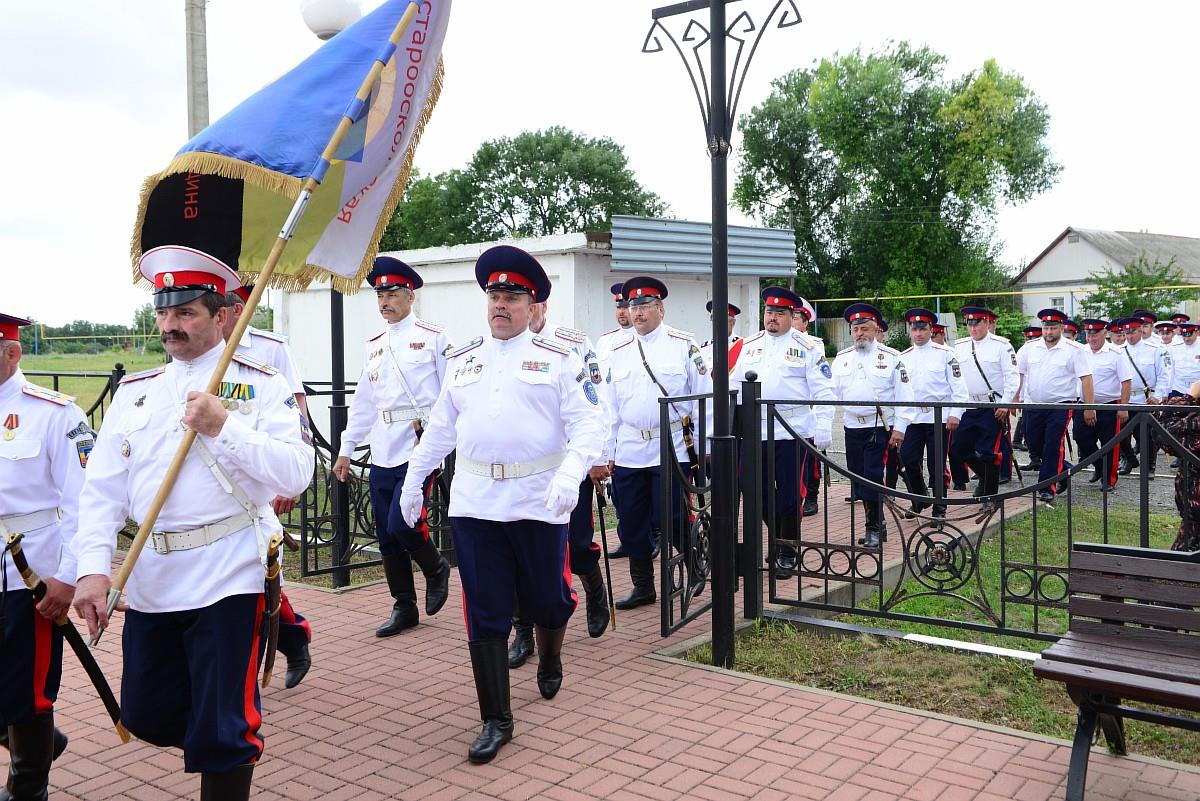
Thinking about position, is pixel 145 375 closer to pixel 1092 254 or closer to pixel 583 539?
pixel 583 539

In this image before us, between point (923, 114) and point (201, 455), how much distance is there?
156 ft

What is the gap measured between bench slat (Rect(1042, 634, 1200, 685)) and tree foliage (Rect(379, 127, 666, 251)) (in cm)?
4791

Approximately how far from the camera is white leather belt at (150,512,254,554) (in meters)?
3.24

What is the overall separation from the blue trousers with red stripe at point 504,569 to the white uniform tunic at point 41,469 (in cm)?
153

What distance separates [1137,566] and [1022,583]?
1.50 metres

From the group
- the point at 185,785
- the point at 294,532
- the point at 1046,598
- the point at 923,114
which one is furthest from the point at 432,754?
the point at 923,114

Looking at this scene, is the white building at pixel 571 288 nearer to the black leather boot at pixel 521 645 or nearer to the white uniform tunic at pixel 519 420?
the black leather boot at pixel 521 645

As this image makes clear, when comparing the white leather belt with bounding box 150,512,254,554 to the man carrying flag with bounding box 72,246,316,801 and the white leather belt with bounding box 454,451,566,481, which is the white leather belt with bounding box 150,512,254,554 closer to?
the man carrying flag with bounding box 72,246,316,801

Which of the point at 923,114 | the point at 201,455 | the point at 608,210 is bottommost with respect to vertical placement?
the point at 201,455

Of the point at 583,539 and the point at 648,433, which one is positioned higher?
the point at 648,433

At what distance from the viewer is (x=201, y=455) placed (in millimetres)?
3285

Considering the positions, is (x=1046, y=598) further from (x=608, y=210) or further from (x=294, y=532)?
(x=608, y=210)

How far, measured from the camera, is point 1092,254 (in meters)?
56.7

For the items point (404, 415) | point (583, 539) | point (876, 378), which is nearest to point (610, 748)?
point (583, 539)
